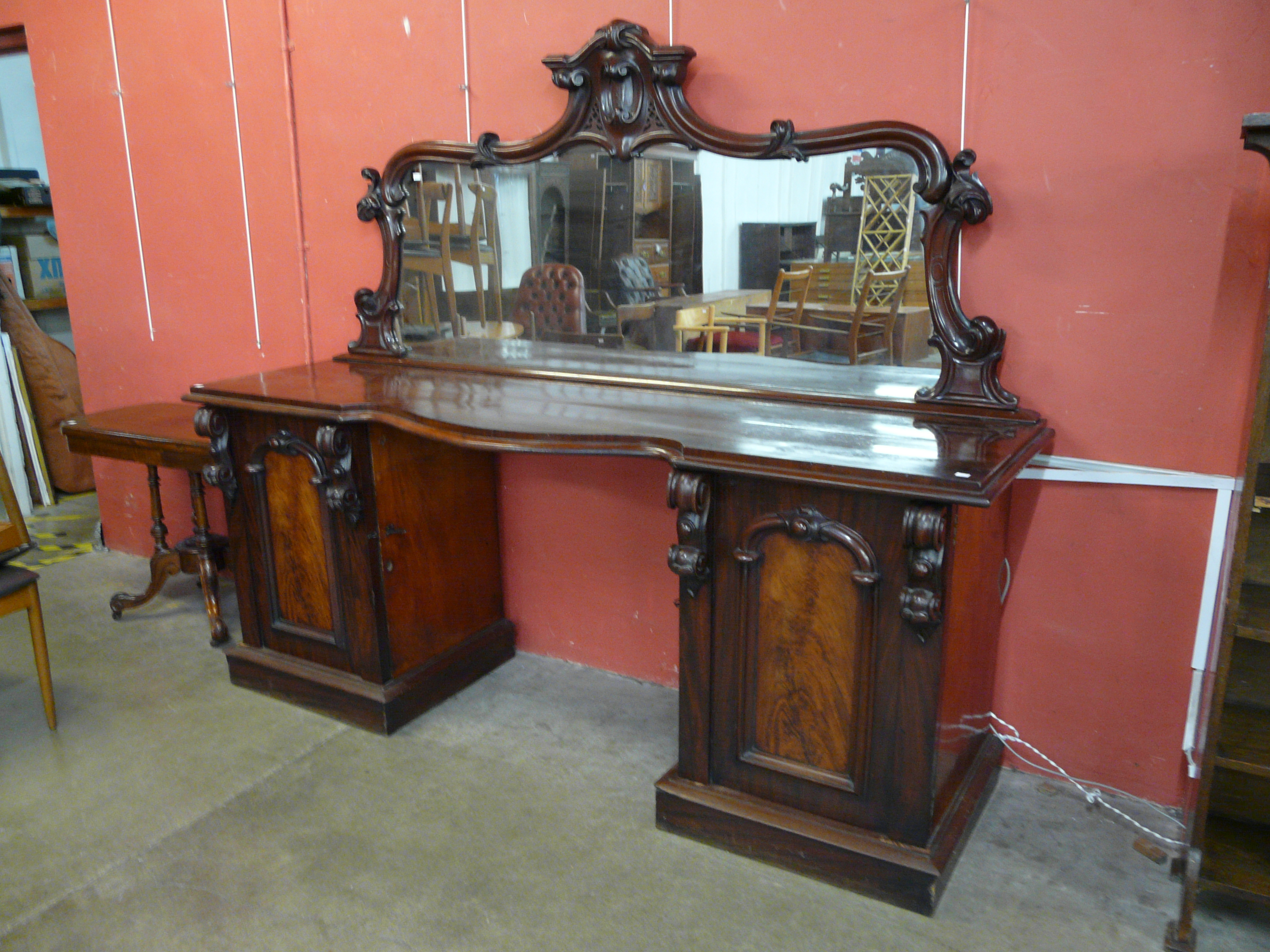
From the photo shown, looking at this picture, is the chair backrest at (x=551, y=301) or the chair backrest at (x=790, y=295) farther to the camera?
the chair backrest at (x=551, y=301)

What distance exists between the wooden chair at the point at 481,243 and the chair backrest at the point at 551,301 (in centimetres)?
8

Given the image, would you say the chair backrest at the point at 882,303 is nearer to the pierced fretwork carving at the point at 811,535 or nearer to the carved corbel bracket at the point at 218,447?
the pierced fretwork carving at the point at 811,535

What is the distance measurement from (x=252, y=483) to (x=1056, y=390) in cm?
227

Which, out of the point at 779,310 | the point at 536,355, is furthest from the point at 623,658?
the point at 779,310

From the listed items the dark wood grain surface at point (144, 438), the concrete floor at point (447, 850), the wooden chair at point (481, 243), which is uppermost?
the wooden chair at point (481, 243)

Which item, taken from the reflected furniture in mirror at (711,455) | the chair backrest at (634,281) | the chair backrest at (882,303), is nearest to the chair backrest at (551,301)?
the reflected furniture in mirror at (711,455)

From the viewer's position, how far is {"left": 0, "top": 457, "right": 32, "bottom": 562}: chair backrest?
272 centimetres

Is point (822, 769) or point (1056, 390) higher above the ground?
point (1056, 390)

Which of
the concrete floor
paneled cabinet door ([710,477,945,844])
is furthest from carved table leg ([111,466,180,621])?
paneled cabinet door ([710,477,945,844])

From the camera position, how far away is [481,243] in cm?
299

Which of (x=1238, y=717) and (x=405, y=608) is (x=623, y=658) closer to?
(x=405, y=608)

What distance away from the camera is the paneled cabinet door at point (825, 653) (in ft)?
6.64

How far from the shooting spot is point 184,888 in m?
2.21

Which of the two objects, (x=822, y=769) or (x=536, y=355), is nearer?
(x=822, y=769)
